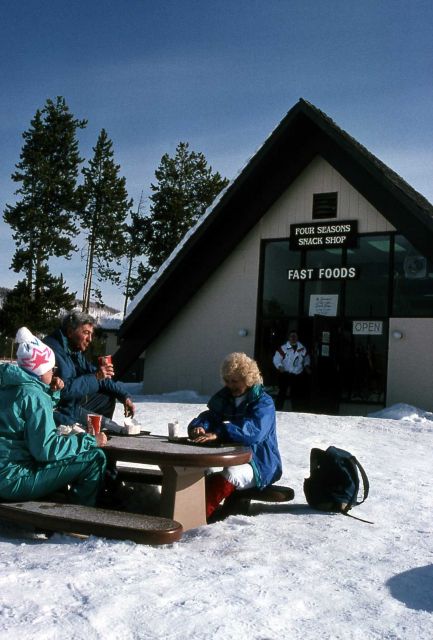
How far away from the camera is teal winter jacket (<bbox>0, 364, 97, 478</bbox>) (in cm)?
418

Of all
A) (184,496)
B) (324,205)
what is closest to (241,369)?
(184,496)

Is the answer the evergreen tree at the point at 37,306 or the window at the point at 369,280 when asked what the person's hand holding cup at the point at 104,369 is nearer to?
the window at the point at 369,280

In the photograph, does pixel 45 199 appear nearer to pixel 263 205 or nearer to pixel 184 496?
pixel 263 205

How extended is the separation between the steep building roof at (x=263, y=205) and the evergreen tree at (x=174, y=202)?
72.3ft

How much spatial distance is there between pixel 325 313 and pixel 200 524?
10.6 meters

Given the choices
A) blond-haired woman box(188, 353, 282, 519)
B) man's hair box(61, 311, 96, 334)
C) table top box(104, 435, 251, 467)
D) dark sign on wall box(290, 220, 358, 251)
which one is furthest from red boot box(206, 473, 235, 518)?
dark sign on wall box(290, 220, 358, 251)

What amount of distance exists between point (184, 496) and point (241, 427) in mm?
648

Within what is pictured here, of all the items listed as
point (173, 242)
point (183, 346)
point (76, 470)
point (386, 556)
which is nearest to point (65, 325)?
point (76, 470)

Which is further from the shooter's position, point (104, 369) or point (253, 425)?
point (104, 369)

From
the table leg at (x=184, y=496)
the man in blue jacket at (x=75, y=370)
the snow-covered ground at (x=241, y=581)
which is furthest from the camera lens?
the man in blue jacket at (x=75, y=370)

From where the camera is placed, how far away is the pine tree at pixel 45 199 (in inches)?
1371

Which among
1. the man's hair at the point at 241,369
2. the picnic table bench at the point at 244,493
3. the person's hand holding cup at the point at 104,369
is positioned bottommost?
the picnic table bench at the point at 244,493

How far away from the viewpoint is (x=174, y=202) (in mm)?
37969

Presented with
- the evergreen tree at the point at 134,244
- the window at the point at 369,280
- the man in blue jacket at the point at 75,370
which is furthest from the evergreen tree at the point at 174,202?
the man in blue jacket at the point at 75,370
